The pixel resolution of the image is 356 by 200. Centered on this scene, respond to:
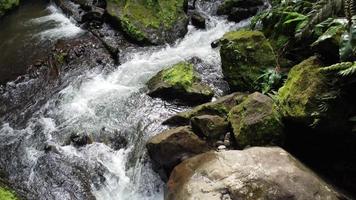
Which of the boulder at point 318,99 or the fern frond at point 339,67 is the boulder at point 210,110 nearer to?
the boulder at point 318,99

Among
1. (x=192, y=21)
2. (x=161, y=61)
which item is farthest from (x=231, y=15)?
(x=161, y=61)

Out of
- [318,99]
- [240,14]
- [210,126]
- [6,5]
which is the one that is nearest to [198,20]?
[240,14]

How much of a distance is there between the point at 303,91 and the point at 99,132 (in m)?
3.65

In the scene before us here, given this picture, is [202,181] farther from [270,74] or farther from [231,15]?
[231,15]

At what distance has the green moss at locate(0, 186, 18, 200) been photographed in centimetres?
533

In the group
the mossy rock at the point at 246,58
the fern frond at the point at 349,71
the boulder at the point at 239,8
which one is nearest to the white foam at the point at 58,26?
the boulder at the point at 239,8

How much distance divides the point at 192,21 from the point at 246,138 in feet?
19.3

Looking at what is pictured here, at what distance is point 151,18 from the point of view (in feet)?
33.5

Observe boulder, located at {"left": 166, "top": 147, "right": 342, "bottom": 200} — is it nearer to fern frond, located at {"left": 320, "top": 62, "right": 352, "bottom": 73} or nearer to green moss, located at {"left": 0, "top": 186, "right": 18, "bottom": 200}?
fern frond, located at {"left": 320, "top": 62, "right": 352, "bottom": 73}

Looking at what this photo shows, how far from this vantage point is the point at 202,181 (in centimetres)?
468

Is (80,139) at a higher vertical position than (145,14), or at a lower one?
Answer: lower

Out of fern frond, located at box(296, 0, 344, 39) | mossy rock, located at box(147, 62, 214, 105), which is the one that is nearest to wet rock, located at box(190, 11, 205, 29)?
mossy rock, located at box(147, 62, 214, 105)

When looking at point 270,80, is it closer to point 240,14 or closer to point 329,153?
point 329,153

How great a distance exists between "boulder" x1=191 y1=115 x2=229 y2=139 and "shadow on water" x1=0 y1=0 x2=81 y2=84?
504 centimetres
